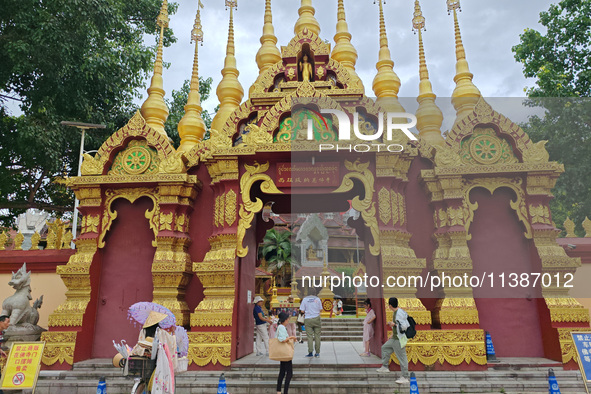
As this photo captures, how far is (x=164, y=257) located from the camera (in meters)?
9.02

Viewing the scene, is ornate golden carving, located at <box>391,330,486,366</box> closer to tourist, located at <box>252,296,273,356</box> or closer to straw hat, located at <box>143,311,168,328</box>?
tourist, located at <box>252,296,273,356</box>

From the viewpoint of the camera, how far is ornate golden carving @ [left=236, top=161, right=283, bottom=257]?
903 centimetres

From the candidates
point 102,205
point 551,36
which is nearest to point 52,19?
point 102,205

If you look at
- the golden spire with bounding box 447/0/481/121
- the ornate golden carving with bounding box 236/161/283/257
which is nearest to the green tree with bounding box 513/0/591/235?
the golden spire with bounding box 447/0/481/121

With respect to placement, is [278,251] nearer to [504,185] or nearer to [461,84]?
[461,84]

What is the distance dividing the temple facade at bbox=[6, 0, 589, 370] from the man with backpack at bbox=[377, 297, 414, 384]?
0.58 meters

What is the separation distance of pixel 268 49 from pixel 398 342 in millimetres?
9612

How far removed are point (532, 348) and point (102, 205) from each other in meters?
9.95

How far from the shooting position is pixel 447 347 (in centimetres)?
797

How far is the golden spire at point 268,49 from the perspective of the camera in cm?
1304

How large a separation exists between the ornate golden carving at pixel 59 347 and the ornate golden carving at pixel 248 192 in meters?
3.89

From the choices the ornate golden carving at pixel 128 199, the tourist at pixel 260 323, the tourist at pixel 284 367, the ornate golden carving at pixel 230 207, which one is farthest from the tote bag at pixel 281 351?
the ornate golden carving at pixel 128 199

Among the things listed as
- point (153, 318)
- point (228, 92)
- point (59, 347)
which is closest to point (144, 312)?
point (153, 318)

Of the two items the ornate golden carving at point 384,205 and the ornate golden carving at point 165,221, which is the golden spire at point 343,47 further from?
the ornate golden carving at point 165,221
